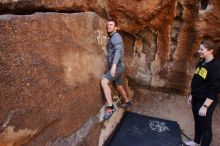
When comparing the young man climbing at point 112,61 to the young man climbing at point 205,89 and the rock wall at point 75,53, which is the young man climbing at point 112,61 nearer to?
the rock wall at point 75,53

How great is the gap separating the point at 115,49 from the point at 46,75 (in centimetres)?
131

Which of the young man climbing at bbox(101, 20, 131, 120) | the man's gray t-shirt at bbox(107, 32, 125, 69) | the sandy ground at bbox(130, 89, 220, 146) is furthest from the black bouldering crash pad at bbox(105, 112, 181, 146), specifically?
the man's gray t-shirt at bbox(107, 32, 125, 69)

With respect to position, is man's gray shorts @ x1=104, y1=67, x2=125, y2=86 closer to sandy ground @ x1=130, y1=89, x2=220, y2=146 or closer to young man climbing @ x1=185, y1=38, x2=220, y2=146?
sandy ground @ x1=130, y1=89, x2=220, y2=146

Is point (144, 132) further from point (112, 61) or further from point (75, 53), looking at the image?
point (75, 53)

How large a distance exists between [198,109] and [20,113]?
216 centimetres

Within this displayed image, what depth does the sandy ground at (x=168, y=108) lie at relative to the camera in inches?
168

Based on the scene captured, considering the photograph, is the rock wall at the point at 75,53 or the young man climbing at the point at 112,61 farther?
the young man climbing at the point at 112,61

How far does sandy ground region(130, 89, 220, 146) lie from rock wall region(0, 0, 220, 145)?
19 cm

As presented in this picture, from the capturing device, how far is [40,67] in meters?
2.54

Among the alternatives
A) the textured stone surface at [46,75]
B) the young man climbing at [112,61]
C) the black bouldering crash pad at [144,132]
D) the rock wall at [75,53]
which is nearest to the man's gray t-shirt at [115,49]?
the young man climbing at [112,61]

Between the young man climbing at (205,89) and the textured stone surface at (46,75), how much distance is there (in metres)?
1.27

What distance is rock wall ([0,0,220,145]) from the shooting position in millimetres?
2312

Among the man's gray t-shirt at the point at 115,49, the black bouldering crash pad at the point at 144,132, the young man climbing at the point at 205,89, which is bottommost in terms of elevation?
the black bouldering crash pad at the point at 144,132

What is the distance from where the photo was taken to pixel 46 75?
262cm
